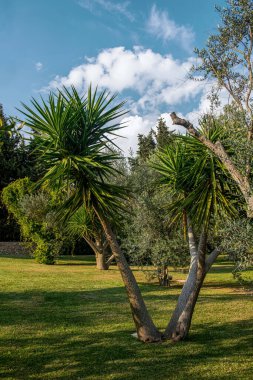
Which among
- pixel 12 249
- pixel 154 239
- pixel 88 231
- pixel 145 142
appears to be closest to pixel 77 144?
pixel 154 239

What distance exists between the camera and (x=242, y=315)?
52.0 ft

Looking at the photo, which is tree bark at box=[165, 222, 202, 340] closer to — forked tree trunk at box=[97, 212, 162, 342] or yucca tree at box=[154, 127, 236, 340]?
yucca tree at box=[154, 127, 236, 340]

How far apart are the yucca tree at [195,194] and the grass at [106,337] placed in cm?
112

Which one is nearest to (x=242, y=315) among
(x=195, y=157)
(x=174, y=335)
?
(x=174, y=335)

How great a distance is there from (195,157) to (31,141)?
411 cm

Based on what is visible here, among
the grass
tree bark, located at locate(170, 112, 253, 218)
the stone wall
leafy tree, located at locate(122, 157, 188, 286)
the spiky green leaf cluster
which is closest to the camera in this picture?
tree bark, located at locate(170, 112, 253, 218)

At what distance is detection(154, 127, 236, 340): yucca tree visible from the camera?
9.53 m

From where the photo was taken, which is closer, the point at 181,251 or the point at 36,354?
the point at 36,354

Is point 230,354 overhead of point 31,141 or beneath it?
beneath

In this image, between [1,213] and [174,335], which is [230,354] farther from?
[1,213]

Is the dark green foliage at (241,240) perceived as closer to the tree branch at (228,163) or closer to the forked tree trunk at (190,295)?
the tree branch at (228,163)

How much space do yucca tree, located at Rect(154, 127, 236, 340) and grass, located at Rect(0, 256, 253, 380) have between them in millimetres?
1120

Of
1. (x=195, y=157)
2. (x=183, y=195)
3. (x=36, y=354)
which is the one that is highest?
(x=195, y=157)

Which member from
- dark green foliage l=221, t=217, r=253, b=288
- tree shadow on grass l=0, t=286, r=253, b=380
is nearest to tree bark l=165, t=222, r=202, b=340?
tree shadow on grass l=0, t=286, r=253, b=380
